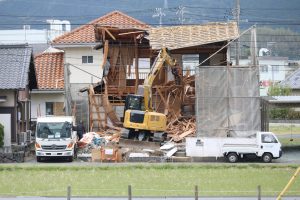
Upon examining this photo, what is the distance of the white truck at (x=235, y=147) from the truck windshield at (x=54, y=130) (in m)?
6.79

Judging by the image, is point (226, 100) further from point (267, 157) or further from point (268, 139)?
point (267, 157)

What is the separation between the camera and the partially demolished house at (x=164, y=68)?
4756 cm

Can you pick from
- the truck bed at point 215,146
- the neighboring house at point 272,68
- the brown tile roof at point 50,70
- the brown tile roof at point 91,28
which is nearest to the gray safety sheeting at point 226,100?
the truck bed at point 215,146

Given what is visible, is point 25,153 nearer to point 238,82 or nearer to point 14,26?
point 238,82

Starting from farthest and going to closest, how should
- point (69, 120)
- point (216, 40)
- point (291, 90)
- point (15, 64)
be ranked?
1. point (291, 90)
2. point (216, 40)
3. point (15, 64)
4. point (69, 120)

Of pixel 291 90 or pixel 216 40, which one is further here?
pixel 291 90

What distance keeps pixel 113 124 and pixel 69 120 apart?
23.5 ft

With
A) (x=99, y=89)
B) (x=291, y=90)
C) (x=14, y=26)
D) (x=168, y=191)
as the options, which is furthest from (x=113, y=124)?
(x=14, y=26)

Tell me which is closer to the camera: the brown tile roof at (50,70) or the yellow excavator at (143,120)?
the yellow excavator at (143,120)

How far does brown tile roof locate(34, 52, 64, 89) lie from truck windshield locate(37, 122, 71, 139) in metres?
13.5

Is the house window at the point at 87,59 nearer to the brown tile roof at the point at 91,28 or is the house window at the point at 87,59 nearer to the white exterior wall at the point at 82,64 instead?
the white exterior wall at the point at 82,64

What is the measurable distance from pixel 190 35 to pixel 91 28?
15.2 m

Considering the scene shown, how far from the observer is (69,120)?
41.4 m

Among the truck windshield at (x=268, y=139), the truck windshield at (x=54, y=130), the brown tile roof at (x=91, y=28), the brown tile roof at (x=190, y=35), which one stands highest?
the brown tile roof at (x=91, y=28)
